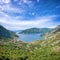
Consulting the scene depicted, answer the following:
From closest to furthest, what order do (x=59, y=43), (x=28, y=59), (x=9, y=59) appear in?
(x=9, y=59) → (x=28, y=59) → (x=59, y=43)

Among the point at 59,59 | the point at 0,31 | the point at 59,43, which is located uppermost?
the point at 0,31

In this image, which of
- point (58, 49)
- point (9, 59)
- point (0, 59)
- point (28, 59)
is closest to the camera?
point (0, 59)

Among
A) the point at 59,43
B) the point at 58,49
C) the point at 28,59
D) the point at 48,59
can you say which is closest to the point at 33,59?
the point at 28,59

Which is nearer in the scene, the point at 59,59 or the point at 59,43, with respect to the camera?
the point at 59,59

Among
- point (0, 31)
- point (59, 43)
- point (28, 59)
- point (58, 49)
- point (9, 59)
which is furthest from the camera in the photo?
point (0, 31)

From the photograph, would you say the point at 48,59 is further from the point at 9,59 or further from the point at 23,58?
the point at 9,59

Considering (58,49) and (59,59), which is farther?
(58,49)

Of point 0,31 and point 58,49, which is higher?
point 0,31

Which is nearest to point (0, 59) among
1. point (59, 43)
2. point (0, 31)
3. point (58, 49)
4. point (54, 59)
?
point (54, 59)

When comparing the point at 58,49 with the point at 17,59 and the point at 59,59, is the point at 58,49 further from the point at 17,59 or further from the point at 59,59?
the point at 17,59
